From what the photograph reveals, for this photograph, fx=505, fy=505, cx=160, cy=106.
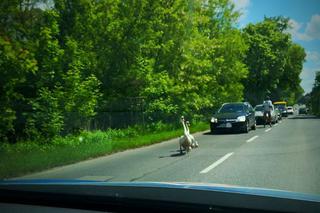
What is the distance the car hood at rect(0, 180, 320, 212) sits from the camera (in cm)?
271

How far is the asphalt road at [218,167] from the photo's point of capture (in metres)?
9.40

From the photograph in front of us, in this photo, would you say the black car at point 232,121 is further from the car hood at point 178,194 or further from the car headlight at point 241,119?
the car hood at point 178,194

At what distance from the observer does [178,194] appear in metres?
2.93

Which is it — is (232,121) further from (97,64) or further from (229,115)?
(97,64)

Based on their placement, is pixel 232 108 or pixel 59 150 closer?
pixel 59 150

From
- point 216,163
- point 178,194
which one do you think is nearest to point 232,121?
point 216,163

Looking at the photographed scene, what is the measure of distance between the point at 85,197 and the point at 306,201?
132 centimetres

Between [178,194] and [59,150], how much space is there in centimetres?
1332

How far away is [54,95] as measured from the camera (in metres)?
18.6

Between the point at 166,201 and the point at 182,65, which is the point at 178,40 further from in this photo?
the point at 166,201

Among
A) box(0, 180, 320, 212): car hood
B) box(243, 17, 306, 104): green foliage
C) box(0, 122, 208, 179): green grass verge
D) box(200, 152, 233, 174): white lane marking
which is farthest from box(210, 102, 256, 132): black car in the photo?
box(243, 17, 306, 104): green foliage

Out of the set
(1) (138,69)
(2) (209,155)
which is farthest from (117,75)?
(2) (209,155)

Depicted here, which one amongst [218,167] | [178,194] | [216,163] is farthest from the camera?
[216,163]

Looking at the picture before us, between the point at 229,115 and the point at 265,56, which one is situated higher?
the point at 265,56
